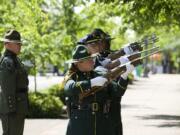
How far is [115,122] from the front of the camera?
7891mm

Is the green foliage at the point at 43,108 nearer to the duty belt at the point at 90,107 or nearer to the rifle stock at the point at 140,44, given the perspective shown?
the rifle stock at the point at 140,44

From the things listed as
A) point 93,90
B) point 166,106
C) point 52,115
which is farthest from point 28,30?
point 93,90

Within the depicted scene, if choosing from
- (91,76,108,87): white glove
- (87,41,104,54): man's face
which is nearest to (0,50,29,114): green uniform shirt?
(87,41,104,54): man's face

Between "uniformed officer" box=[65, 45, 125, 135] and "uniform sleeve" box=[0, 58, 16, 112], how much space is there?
1.68m

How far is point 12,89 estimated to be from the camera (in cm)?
821

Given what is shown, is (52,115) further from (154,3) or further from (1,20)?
(154,3)

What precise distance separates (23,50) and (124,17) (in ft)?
13.3

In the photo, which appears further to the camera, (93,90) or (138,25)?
(138,25)

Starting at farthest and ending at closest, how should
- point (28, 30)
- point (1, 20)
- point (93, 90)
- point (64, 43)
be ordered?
point (64, 43), point (28, 30), point (1, 20), point (93, 90)

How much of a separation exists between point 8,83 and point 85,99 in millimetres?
1955

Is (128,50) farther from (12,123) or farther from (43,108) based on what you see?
(43,108)

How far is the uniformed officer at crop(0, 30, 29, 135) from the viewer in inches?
323

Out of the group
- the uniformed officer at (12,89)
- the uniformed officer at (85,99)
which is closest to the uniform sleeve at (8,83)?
the uniformed officer at (12,89)

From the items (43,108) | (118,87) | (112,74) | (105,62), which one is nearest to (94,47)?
(105,62)
